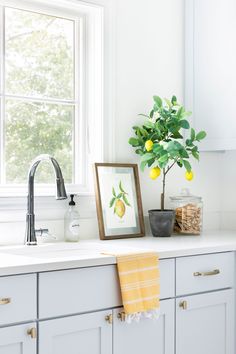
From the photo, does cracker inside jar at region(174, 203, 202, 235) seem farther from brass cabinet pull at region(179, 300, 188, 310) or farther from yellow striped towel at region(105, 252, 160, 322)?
yellow striped towel at region(105, 252, 160, 322)

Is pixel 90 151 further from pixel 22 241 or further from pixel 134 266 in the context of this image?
pixel 134 266

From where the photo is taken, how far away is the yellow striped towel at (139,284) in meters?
2.05

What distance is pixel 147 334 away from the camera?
7.13 ft

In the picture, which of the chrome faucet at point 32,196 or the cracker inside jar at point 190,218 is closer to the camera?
the chrome faucet at point 32,196

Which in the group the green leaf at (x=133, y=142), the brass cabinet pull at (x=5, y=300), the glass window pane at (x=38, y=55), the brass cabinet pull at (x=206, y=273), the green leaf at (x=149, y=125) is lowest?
the brass cabinet pull at (x=206, y=273)

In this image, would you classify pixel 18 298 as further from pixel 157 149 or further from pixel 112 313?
pixel 157 149

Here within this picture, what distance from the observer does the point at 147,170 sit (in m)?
2.90

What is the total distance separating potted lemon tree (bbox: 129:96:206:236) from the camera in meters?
2.66

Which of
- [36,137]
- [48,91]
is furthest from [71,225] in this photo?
[48,91]

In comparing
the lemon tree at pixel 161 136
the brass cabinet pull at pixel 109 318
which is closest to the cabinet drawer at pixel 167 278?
the brass cabinet pull at pixel 109 318

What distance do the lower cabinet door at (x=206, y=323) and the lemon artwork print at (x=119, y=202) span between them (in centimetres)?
59

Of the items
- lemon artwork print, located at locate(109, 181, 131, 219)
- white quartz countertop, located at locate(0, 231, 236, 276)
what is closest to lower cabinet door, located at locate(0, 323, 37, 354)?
white quartz countertop, located at locate(0, 231, 236, 276)

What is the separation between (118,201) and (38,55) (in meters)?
0.84

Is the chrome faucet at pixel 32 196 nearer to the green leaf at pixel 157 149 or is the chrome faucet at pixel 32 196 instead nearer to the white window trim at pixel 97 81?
the white window trim at pixel 97 81
